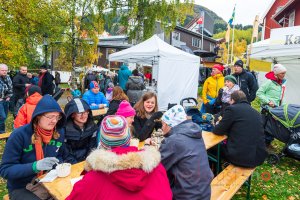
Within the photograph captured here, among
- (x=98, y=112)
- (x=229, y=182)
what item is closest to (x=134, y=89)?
(x=98, y=112)

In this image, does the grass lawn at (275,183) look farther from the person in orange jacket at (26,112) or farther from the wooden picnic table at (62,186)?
the wooden picnic table at (62,186)

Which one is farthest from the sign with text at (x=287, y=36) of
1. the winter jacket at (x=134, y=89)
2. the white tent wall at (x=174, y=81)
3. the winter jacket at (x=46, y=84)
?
the winter jacket at (x=46, y=84)

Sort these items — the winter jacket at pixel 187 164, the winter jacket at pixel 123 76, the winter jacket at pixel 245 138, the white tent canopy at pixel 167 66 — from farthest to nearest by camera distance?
the winter jacket at pixel 123 76
the white tent canopy at pixel 167 66
the winter jacket at pixel 245 138
the winter jacket at pixel 187 164

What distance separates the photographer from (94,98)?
6.44m

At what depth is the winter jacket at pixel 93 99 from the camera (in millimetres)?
6254

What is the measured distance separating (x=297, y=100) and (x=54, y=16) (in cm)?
1096

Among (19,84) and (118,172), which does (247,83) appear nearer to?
(118,172)

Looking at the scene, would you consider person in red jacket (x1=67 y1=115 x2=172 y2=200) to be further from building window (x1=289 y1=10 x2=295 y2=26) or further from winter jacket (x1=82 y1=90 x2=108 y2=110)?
building window (x1=289 y1=10 x2=295 y2=26)

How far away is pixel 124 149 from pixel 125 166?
0.51 feet

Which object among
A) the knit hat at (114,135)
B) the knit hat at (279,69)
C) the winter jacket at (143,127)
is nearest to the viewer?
the knit hat at (114,135)

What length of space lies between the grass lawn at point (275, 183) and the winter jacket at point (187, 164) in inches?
79.4

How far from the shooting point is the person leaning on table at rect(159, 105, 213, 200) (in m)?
2.19

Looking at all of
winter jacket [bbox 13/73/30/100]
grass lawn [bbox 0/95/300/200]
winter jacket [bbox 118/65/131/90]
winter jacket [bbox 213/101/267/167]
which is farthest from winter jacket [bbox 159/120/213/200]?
winter jacket [bbox 118/65/131/90]

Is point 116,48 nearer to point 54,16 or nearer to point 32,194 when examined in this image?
point 54,16
